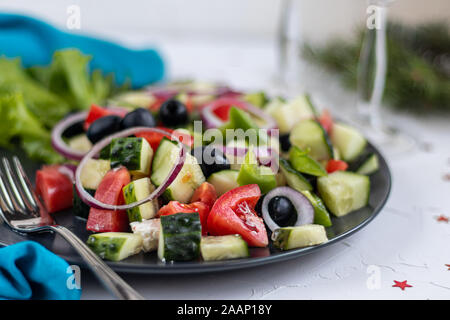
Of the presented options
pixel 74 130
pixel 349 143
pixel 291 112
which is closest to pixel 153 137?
pixel 74 130

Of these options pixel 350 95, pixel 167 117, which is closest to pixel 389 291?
pixel 167 117

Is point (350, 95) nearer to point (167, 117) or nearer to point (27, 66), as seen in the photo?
point (167, 117)

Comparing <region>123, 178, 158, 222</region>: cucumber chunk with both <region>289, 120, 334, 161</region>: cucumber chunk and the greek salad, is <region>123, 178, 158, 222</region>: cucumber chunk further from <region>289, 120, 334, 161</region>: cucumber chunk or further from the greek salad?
<region>289, 120, 334, 161</region>: cucumber chunk

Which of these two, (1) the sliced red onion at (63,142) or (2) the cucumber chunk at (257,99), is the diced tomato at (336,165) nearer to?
(2) the cucumber chunk at (257,99)

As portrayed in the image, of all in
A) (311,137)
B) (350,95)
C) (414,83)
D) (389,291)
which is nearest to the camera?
(389,291)

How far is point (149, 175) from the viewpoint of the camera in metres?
1.57

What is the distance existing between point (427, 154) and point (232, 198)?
1.31m

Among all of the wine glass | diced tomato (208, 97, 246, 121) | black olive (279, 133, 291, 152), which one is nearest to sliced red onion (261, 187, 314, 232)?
black olive (279, 133, 291, 152)

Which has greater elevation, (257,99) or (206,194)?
(257,99)

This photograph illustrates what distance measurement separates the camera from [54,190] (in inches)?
61.9

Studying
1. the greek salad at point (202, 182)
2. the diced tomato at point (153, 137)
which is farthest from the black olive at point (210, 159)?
the diced tomato at point (153, 137)

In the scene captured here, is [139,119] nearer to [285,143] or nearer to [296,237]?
[285,143]

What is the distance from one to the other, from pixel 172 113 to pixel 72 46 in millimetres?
1286

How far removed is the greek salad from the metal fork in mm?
38
